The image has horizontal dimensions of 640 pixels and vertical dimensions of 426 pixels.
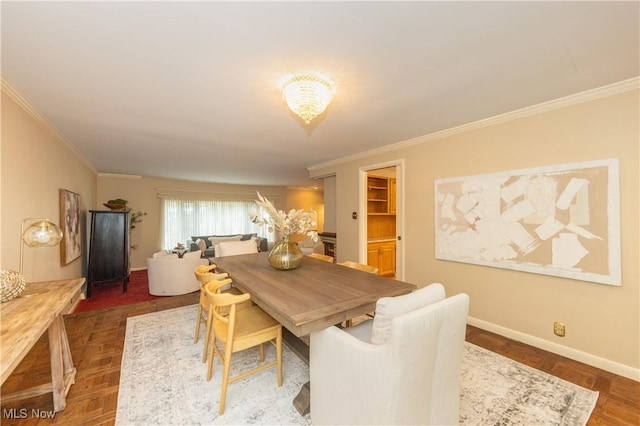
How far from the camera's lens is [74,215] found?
3758 mm

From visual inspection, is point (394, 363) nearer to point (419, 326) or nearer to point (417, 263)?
point (419, 326)

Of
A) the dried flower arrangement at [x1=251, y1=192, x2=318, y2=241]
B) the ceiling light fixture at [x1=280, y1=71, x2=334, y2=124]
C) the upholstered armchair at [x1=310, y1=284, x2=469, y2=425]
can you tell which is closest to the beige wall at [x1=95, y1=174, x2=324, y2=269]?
the dried flower arrangement at [x1=251, y1=192, x2=318, y2=241]

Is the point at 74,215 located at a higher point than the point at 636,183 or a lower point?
lower

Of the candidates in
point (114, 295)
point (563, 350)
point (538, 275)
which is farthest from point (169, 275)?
point (563, 350)

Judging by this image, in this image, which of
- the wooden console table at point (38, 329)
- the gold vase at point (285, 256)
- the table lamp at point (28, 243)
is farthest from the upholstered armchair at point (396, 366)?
the table lamp at point (28, 243)

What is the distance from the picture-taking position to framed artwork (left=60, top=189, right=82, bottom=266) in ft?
10.5

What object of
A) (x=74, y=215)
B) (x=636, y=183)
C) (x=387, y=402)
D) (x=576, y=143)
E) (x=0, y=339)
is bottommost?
(x=387, y=402)

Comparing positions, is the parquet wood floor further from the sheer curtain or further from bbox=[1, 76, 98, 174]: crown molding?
the sheer curtain

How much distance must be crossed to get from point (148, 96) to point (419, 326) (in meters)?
2.57

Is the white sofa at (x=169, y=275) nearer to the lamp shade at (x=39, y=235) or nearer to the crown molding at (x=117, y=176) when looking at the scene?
the lamp shade at (x=39, y=235)

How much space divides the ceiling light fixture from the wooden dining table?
1.27m

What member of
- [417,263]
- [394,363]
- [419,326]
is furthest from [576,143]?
[394,363]

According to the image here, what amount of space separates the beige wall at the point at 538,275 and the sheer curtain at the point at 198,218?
426cm

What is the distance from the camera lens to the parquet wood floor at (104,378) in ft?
Result: 5.38
